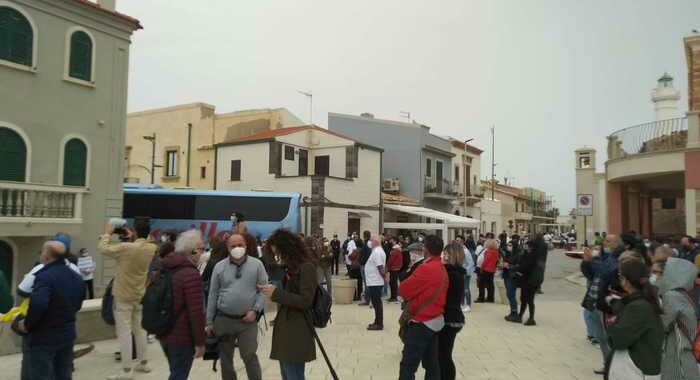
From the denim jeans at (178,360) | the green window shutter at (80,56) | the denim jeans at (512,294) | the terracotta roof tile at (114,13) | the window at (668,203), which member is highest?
the terracotta roof tile at (114,13)

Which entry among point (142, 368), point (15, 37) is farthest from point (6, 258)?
point (142, 368)

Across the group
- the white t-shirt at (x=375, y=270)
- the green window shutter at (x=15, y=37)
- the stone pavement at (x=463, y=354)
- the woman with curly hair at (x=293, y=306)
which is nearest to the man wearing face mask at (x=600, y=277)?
the stone pavement at (x=463, y=354)

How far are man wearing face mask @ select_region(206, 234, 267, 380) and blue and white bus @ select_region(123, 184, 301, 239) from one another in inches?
648

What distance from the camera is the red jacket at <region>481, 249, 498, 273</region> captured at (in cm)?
1209

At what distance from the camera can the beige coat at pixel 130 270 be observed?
589cm

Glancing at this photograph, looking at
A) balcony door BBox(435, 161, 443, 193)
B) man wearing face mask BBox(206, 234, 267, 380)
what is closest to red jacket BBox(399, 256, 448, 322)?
man wearing face mask BBox(206, 234, 267, 380)

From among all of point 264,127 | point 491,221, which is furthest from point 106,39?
point 491,221

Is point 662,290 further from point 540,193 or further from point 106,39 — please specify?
A: point 540,193

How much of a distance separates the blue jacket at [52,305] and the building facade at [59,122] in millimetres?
9586

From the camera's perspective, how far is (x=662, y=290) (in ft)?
14.4

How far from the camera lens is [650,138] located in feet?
57.2

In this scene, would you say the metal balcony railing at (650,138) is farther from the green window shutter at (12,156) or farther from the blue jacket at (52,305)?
the green window shutter at (12,156)

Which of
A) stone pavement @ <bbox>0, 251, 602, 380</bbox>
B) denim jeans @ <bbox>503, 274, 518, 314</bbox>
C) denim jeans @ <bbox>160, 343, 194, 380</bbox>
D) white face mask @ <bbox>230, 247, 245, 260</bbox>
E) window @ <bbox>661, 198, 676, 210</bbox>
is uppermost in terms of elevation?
window @ <bbox>661, 198, 676, 210</bbox>

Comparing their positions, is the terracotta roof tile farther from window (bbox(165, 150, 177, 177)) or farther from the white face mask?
window (bbox(165, 150, 177, 177))
